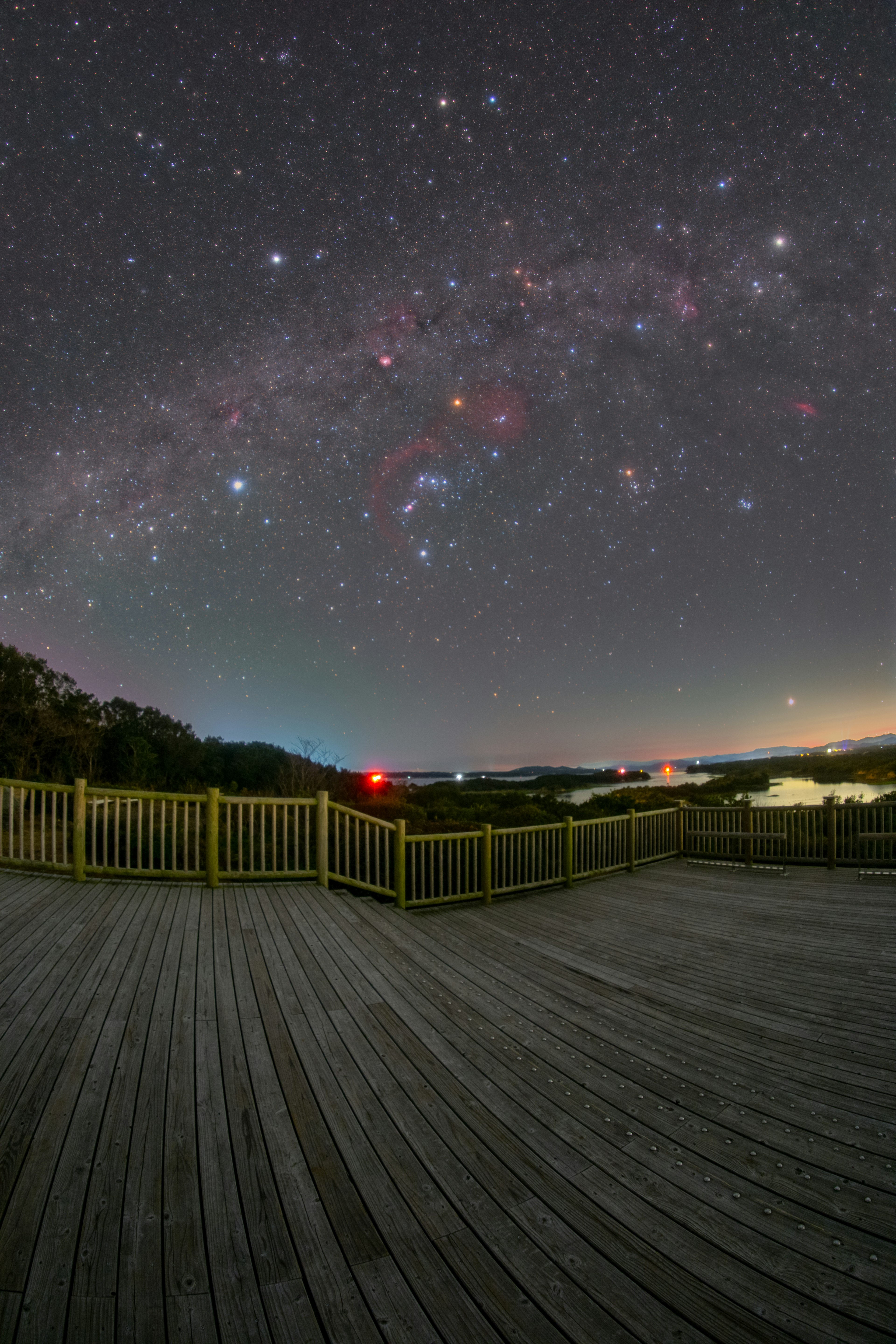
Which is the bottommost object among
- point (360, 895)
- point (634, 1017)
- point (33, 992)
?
point (360, 895)

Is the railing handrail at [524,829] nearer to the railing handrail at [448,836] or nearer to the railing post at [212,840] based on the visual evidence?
the railing handrail at [448,836]

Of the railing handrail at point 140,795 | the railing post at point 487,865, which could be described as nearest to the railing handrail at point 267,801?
the railing handrail at point 140,795

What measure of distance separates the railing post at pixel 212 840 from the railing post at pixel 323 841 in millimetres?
1140

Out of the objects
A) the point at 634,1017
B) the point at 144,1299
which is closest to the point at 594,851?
the point at 634,1017

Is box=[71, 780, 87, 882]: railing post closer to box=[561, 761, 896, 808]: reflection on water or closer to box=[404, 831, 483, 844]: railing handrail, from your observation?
box=[404, 831, 483, 844]: railing handrail

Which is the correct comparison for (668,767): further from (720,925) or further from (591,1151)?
(591,1151)

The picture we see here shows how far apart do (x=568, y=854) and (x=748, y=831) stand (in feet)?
11.4

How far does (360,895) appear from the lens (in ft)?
21.9

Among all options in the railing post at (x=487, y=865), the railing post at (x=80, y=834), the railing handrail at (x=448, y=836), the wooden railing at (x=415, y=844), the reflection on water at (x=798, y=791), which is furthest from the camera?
the reflection on water at (x=798, y=791)

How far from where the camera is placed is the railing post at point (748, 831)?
8391 millimetres

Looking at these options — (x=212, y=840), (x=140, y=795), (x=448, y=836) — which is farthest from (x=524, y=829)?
(x=140, y=795)

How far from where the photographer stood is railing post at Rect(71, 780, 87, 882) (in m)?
5.85

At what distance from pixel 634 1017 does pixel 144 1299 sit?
2.82m

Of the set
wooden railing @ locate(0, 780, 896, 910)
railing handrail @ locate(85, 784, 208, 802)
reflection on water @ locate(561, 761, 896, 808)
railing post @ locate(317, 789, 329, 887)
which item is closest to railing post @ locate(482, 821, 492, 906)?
wooden railing @ locate(0, 780, 896, 910)
